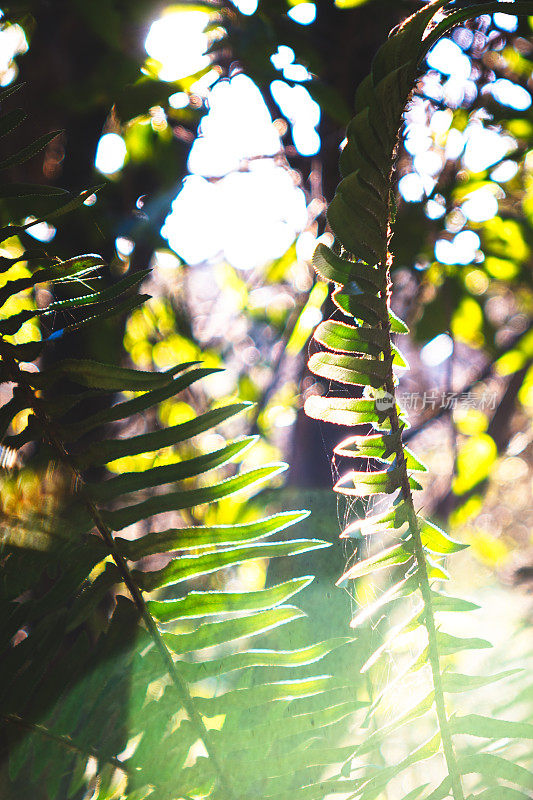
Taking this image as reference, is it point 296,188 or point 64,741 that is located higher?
point 296,188

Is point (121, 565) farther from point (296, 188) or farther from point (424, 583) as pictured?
point (296, 188)

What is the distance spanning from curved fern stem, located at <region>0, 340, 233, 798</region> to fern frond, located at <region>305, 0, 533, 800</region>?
0.31 ft

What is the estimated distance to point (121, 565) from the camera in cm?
35

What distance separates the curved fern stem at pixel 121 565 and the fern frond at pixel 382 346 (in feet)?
0.31

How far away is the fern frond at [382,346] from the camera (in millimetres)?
289

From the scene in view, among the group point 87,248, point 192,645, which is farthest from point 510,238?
point 192,645

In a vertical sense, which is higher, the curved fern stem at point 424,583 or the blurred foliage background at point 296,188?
the blurred foliage background at point 296,188

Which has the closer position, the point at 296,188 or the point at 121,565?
the point at 121,565

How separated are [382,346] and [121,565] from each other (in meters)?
0.20

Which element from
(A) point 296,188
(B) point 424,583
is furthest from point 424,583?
(A) point 296,188

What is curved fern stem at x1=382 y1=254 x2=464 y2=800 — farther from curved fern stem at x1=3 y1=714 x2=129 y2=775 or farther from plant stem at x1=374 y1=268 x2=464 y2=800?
curved fern stem at x1=3 y1=714 x2=129 y2=775

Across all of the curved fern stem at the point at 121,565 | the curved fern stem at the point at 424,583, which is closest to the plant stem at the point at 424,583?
the curved fern stem at the point at 424,583

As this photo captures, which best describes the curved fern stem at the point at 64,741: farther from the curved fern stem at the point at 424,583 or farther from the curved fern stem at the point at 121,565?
the curved fern stem at the point at 424,583

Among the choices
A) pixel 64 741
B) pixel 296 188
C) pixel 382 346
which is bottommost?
pixel 64 741
